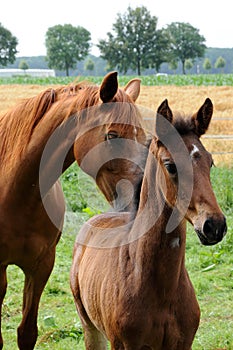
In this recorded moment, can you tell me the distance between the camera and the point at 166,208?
285 centimetres

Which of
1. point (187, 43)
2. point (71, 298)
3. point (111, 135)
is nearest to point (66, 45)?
point (187, 43)

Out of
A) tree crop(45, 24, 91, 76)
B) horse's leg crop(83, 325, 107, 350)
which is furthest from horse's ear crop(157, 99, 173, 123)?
tree crop(45, 24, 91, 76)

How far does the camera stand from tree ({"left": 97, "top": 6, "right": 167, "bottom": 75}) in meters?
68.4

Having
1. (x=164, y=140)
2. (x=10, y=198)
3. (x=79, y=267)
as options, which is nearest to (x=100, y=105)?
(x=164, y=140)

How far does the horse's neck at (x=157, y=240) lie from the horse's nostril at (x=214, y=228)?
0.38m

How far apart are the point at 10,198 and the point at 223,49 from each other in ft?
450

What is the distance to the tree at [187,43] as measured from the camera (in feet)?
272

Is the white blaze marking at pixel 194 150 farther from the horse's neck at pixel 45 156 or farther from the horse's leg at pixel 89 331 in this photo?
the horse's leg at pixel 89 331

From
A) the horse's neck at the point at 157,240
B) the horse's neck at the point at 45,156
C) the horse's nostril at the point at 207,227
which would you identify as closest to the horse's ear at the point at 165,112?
the horse's neck at the point at 157,240

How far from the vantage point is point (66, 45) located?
270 ft

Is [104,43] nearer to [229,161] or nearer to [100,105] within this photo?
[229,161]

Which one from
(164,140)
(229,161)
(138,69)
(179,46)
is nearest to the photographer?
(164,140)

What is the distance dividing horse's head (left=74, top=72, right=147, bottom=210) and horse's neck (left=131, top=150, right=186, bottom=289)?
0.43ft

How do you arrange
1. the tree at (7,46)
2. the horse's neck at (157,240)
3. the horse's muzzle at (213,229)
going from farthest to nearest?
the tree at (7,46)
the horse's neck at (157,240)
the horse's muzzle at (213,229)
